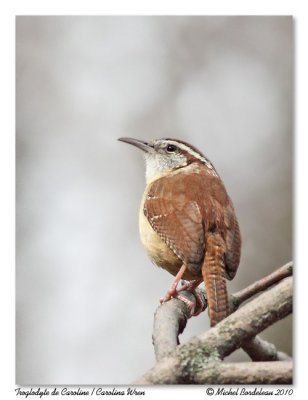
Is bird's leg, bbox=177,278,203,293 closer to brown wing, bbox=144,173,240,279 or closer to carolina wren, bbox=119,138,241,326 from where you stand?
carolina wren, bbox=119,138,241,326

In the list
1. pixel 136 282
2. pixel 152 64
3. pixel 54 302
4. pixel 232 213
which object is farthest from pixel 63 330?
pixel 152 64

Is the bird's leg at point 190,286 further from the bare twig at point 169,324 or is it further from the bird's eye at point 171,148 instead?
the bird's eye at point 171,148

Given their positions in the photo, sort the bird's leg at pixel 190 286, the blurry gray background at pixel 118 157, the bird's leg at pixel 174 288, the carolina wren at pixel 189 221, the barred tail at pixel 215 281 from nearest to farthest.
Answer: the barred tail at pixel 215 281 → the carolina wren at pixel 189 221 → the bird's leg at pixel 174 288 → the bird's leg at pixel 190 286 → the blurry gray background at pixel 118 157

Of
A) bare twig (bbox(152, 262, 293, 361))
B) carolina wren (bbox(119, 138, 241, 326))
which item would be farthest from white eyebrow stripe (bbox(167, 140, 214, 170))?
bare twig (bbox(152, 262, 293, 361))

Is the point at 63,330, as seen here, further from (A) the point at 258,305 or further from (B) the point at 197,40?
Result: (B) the point at 197,40
